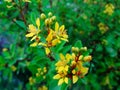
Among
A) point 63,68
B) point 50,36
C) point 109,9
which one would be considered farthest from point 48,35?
point 109,9

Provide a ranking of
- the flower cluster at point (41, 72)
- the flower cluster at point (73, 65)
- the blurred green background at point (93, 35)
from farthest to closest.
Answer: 1. the blurred green background at point (93, 35)
2. the flower cluster at point (41, 72)
3. the flower cluster at point (73, 65)

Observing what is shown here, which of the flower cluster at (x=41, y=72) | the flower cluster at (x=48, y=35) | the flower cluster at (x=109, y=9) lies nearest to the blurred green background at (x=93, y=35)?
the flower cluster at (x=109, y=9)

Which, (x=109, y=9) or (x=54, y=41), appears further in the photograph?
(x=109, y=9)

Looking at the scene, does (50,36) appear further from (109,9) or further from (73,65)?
(109,9)

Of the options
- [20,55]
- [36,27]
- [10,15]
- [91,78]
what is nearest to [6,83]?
[20,55]

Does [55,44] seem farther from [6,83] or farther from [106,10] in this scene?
[6,83]

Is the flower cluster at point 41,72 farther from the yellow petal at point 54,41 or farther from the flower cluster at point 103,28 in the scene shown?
the flower cluster at point 103,28

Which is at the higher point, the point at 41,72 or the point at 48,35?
the point at 48,35

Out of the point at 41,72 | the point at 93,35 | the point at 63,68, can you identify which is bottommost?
the point at 93,35

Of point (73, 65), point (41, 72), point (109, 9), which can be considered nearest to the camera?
point (73, 65)

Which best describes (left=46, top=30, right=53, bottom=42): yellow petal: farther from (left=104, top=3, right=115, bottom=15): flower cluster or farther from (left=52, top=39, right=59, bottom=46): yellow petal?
(left=104, top=3, right=115, bottom=15): flower cluster
